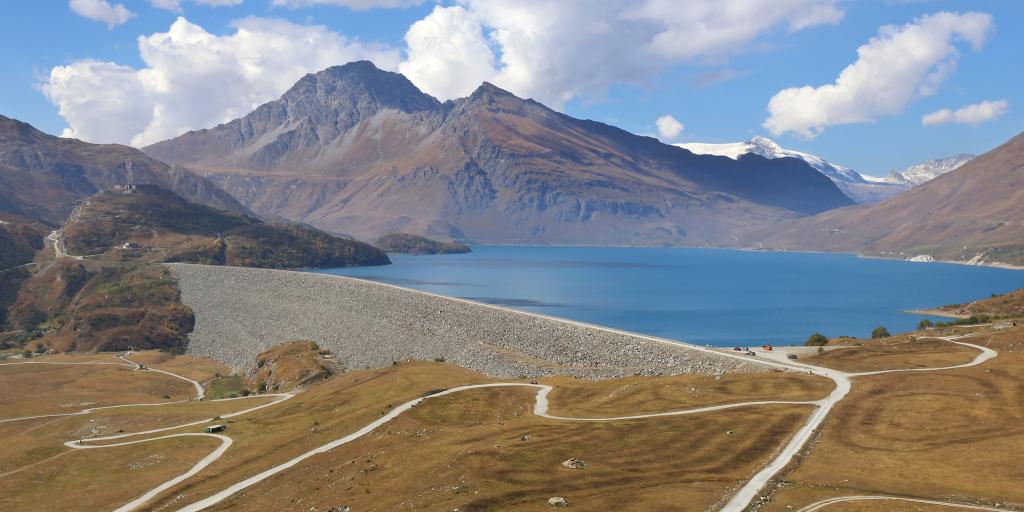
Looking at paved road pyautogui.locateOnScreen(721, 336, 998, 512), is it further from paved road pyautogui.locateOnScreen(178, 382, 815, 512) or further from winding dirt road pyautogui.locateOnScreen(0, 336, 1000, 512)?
paved road pyautogui.locateOnScreen(178, 382, 815, 512)

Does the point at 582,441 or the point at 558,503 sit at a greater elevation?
the point at 582,441

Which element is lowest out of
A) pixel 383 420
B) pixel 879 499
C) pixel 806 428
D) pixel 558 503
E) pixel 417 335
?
pixel 383 420

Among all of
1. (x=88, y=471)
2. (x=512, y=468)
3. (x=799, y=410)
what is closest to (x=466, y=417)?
(x=512, y=468)

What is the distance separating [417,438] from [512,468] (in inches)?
731

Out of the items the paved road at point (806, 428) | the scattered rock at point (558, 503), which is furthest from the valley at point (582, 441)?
the scattered rock at point (558, 503)

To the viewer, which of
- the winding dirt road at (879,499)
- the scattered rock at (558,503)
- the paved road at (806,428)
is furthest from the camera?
the paved road at (806,428)

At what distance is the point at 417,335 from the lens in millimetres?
122812

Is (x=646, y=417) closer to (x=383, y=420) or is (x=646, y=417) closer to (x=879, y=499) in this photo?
(x=879, y=499)

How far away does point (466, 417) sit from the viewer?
73875 millimetres

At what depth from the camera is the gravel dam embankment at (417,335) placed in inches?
3556

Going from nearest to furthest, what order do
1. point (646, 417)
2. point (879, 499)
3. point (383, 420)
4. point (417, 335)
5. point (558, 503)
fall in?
point (879, 499) → point (558, 503) → point (646, 417) → point (383, 420) → point (417, 335)

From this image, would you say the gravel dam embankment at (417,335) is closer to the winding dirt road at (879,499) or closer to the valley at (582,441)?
the valley at (582,441)

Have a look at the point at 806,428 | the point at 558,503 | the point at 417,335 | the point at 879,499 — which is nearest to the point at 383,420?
the point at 558,503

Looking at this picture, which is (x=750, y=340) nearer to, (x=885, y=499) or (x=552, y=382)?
(x=552, y=382)
